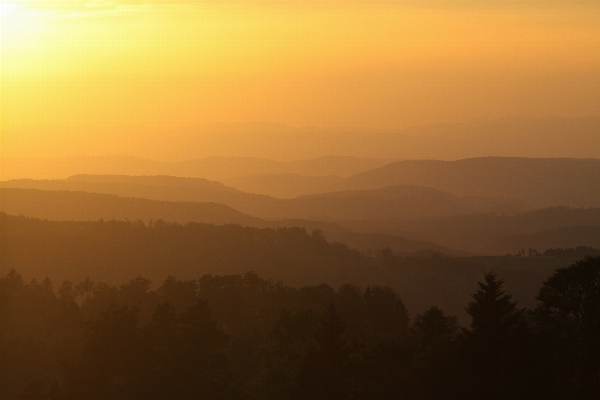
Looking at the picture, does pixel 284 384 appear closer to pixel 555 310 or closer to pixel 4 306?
pixel 555 310

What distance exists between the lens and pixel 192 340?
62.8m

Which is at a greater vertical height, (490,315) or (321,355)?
(490,315)

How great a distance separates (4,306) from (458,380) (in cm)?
6477

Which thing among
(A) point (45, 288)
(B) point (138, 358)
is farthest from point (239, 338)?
(A) point (45, 288)

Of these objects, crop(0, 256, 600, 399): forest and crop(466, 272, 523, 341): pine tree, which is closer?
crop(0, 256, 600, 399): forest

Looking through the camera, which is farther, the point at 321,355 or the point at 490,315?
the point at 321,355

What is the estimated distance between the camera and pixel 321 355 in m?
55.0

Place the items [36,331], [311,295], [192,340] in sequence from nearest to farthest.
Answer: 1. [192,340]
2. [36,331]
3. [311,295]

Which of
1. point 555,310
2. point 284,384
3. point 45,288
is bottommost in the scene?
point 284,384

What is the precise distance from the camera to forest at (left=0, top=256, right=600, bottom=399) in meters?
48.0

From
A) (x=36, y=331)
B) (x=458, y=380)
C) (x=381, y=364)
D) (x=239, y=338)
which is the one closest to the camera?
(x=458, y=380)

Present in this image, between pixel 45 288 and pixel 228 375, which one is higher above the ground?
pixel 45 288

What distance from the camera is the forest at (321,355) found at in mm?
47969

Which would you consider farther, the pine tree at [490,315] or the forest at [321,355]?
the pine tree at [490,315]
